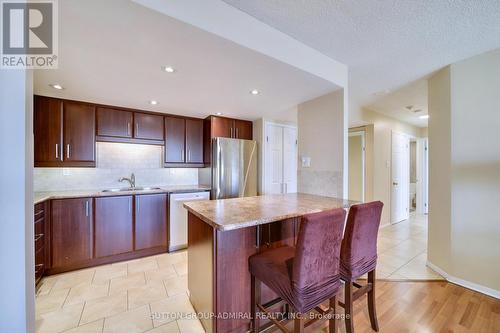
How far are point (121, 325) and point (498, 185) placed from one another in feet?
12.1

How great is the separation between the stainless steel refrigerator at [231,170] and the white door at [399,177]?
10.4 ft

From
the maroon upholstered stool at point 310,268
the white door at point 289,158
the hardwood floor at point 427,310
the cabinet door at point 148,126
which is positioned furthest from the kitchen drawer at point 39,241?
the white door at point 289,158

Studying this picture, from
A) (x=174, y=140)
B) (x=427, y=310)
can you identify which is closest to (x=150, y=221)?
(x=174, y=140)

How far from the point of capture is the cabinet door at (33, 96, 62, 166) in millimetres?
2436

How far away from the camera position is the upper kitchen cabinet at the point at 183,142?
3.29 meters

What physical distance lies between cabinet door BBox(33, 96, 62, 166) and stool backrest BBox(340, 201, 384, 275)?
3.46 metres

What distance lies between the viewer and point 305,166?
2727 millimetres

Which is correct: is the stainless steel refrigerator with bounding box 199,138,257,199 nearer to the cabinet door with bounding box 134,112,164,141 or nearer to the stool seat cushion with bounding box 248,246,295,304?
the cabinet door with bounding box 134,112,164,141

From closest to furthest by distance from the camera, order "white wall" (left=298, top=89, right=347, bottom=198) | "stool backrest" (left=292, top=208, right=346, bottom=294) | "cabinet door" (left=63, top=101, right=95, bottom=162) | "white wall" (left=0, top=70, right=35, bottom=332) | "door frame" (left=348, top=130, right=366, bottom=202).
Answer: "white wall" (left=0, top=70, right=35, bottom=332), "stool backrest" (left=292, top=208, right=346, bottom=294), "white wall" (left=298, top=89, right=347, bottom=198), "cabinet door" (left=63, top=101, right=95, bottom=162), "door frame" (left=348, top=130, right=366, bottom=202)

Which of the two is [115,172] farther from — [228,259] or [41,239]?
[228,259]

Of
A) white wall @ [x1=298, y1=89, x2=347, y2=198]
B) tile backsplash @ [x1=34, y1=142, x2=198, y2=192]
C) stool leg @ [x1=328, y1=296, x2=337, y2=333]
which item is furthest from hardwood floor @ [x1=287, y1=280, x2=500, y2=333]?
tile backsplash @ [x1=34, y1=142, x2=198, y2=192]

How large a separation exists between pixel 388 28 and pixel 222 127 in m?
2.55

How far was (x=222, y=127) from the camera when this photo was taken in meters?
3.50

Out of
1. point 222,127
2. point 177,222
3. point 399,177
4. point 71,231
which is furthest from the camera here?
point 399,177
